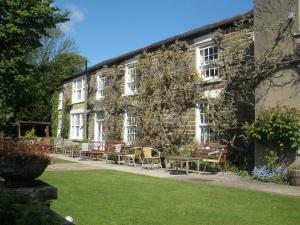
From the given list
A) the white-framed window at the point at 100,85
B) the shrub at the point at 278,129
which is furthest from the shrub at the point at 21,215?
the white-framed window at the point at 100,85

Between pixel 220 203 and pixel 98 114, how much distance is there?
1816 centimetres

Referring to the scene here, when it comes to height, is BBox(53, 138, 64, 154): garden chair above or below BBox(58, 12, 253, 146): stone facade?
below

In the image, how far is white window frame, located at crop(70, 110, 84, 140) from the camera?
28147 mm

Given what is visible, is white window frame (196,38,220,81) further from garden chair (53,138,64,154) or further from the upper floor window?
the upper floor window

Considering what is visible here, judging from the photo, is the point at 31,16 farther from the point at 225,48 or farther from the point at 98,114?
the point at 225,48

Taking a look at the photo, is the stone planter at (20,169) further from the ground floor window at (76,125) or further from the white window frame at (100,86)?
the ground floor window at (76,125)

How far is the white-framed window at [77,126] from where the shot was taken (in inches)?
1114

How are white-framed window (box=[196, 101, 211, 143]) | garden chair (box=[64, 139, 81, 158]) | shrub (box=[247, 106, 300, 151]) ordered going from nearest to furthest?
shrub (box=[247, 106, 300, 151]) → white-framed window (box=[196, 101, 211, 143]) → garden chair (box=[64, 139, 81, 158])

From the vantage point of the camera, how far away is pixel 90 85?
26.9 m

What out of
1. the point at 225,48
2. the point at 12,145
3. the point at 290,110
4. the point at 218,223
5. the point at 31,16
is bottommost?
the point at 218,223

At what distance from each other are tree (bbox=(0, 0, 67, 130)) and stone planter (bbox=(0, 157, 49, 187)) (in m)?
16.9

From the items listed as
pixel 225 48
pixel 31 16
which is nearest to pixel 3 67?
pixel 31 16

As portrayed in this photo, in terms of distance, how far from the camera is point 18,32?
20.7 metres

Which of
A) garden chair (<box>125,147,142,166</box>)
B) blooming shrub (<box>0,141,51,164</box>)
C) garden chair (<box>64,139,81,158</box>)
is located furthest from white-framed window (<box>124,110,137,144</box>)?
blooming shrub (<box>0,141,51,164</box>)
